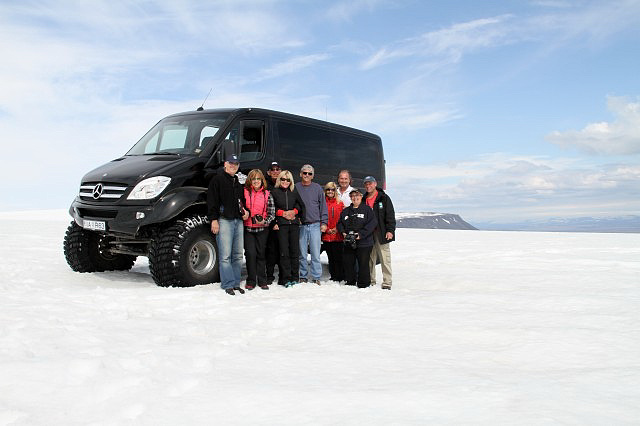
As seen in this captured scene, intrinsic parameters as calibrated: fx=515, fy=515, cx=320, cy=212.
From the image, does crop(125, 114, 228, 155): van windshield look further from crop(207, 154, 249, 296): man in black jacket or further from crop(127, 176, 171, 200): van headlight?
crop(207, 154, 249, 296): man in black jacket

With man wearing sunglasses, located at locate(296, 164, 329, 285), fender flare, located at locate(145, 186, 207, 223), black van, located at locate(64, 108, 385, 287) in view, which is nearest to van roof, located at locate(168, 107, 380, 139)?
black van, located at locate(64, 108, 385, 287)

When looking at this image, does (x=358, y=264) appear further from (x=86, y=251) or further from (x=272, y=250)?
(x=86, y=251)

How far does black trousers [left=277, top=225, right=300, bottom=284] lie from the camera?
23.6 ft

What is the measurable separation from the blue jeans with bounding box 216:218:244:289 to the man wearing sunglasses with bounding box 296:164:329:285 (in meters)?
1.05

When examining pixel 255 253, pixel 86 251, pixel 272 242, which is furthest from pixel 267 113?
pixel 86 251

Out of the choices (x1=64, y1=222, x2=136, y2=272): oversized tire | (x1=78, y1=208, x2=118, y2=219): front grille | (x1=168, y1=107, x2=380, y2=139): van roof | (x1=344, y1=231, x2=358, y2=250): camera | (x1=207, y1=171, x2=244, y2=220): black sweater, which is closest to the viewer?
(x1=207, y1=171, x2=244, y2=220): black sweater

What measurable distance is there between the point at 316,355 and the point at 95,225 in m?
4.51

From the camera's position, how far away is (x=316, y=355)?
12.7 feet

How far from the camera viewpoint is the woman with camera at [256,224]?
686 cm

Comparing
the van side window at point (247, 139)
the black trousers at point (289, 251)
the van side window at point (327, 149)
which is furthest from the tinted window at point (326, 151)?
the black trousers at point (289, 251)

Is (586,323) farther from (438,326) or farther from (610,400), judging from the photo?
(610,400)

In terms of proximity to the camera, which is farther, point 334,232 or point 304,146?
point 304,146

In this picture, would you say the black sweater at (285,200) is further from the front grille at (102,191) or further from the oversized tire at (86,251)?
the oversized tire at (86,251)

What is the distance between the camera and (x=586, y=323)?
509cm
